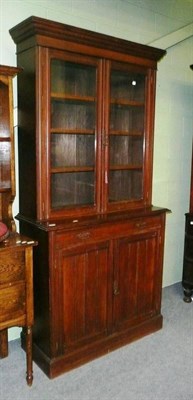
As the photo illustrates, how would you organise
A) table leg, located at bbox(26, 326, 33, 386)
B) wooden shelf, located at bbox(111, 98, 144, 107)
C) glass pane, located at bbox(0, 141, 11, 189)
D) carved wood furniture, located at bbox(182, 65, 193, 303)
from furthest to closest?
carved wood furniture, located at bbox(182, 65, 193, 303)
wooden shelf, located at bbox(111, 98, 144, 107)
glass pane, located at bbox(0, 141, 11, 189)
table leg, located at bbox(26, 326, 33, 386)

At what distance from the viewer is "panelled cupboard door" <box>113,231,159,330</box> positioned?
2.46 m

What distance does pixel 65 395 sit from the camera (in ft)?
6.69

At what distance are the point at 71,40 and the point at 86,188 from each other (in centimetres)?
94

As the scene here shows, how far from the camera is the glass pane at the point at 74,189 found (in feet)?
7.57

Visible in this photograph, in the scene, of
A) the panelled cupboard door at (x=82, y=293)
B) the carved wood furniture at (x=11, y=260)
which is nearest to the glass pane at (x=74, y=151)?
the carved wood furniture at (x=11, y=260)

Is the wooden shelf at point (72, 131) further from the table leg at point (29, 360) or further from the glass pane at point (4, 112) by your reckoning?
the table leg at point (29, 360)

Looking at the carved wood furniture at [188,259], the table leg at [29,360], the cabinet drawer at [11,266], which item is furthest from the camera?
the carved wood furniture at [188,259]

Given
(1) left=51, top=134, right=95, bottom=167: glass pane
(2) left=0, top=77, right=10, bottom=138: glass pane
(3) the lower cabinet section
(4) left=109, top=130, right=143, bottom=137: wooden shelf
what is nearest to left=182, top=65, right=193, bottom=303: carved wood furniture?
(3) the lower cabinet section

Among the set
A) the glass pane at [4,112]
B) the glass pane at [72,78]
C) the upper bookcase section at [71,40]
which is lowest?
the glass pane at [4,112]

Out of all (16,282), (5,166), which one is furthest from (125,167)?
(16,282)

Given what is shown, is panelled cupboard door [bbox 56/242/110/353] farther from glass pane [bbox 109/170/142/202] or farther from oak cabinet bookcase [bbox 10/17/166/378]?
glass pane [bbox 109/170/142/202]

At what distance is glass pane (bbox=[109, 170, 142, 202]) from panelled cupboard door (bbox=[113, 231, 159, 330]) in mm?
310

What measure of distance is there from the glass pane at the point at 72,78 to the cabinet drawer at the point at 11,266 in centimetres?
102

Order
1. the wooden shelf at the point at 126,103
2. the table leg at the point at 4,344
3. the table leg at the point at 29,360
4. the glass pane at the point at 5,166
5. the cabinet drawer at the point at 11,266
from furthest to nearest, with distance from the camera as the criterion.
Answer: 1. the wooden shelf at the point at 126,103
2. the table leg at the point at 4,344
3. the glass pane at the point at 5,166
4. the table leg at the point at 29,360
5. the cabinet drawer at the point at 11,266
